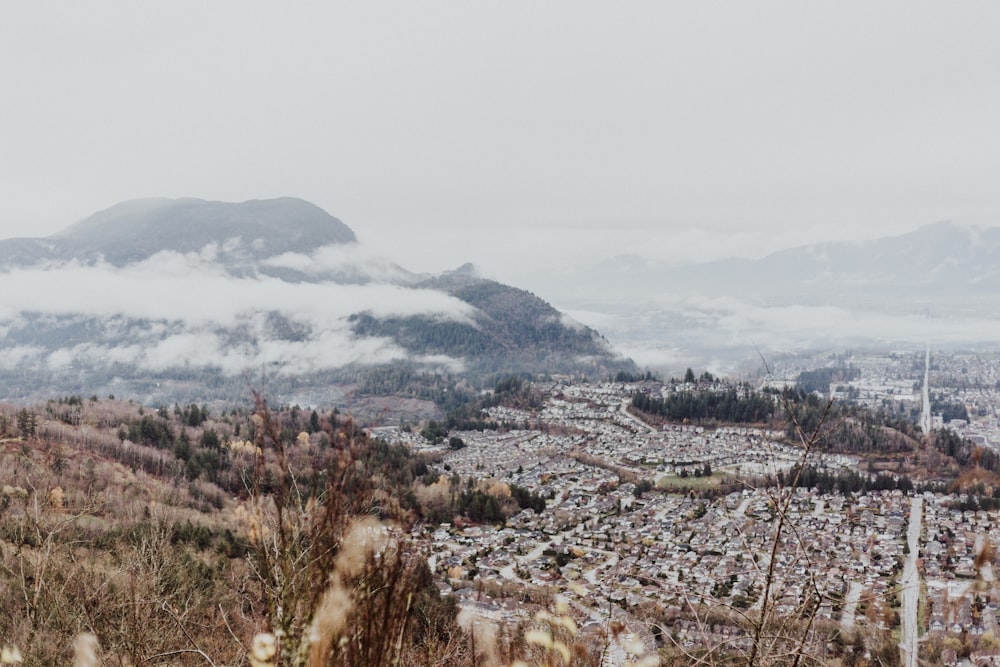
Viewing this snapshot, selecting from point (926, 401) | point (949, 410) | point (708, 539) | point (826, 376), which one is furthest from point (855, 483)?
point (826, 376)

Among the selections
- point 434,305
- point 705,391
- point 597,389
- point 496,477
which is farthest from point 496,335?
point 496,477

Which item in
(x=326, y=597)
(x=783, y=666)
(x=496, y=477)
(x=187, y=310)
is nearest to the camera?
(x=326, y=597)

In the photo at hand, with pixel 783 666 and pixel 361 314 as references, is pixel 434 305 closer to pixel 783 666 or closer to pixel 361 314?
pixel 361 314

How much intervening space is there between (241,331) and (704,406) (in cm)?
14764

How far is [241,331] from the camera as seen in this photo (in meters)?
166

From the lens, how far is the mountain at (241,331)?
115 metres

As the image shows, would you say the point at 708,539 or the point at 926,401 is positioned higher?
the point at 708,539

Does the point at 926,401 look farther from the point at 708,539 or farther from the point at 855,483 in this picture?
the point at 708,539

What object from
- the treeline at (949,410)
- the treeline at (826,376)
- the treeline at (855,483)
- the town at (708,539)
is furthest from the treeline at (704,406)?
the treeline at (855,483)

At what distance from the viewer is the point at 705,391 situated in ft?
194

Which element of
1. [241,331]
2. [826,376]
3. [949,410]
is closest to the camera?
[949,410]

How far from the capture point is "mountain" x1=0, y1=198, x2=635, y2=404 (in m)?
115

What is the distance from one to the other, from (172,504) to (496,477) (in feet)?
66.1

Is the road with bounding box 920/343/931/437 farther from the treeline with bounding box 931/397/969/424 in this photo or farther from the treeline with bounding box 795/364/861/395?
the treeline with bounding box 795/364/861/395
